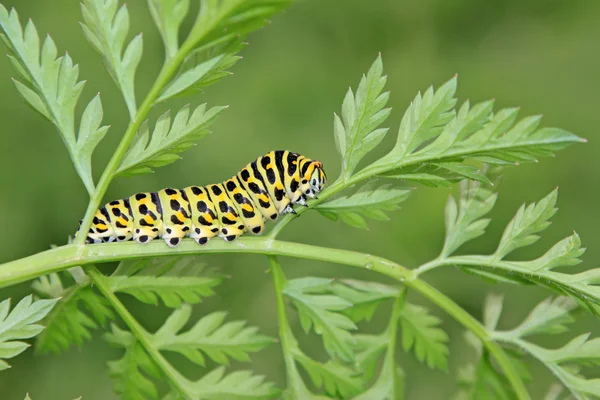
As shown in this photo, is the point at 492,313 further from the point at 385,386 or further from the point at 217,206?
the point at 217,206

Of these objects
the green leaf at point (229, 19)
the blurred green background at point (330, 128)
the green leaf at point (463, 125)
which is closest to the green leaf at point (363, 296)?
the green leaf at point (463, 125)

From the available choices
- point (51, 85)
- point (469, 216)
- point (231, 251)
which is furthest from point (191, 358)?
point (469, 216)

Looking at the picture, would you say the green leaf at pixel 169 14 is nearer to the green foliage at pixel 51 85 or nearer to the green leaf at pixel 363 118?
the green foliage at pixel 51 85

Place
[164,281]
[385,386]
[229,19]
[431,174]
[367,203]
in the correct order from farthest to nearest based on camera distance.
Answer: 1. [385,386]
2. [164,281]
3. [367,203]
4. [431,174]
5. [229,19]

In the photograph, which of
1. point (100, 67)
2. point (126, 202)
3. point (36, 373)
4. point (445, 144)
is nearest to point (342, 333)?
point (445, 144)

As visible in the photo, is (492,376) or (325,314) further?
(492,376)

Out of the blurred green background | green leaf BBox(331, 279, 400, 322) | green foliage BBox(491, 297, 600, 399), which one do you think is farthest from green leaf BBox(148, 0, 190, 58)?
the blurred green background
